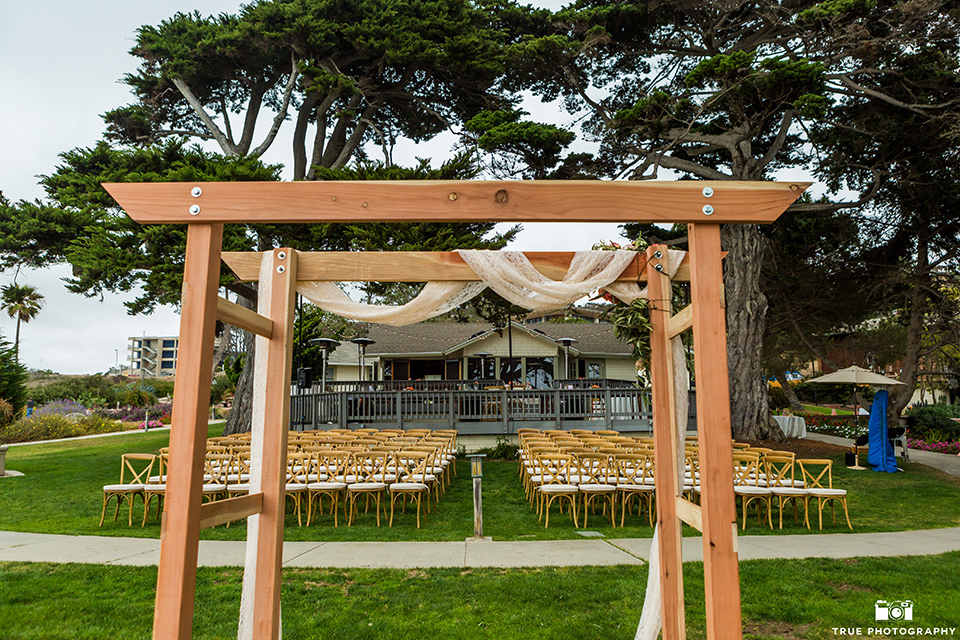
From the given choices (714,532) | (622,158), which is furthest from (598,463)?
(622,158)

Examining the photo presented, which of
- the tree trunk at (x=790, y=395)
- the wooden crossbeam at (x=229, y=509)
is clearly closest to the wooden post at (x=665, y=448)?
the wooden crossbeam at (x=229, y=509)

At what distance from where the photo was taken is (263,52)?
17438mm

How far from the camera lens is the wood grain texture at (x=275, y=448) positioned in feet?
12.4

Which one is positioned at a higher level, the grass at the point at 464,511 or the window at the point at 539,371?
the window at the point at 539,371

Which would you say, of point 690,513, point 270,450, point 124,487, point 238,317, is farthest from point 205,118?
point 690,513

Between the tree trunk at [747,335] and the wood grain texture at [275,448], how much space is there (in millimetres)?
17280

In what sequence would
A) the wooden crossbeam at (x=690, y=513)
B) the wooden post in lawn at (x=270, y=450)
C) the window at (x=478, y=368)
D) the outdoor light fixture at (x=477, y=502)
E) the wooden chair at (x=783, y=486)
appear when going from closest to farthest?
the wooden crossbeam at (x=690, y=513) → the wooden post in lawn at (x=270, y=450) → the outdoor light fixture at (x=477, y=502) → the wooden chair at (x=783, y=486) → the window at (x=478, y=368)

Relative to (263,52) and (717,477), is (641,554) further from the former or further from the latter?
(263,52)

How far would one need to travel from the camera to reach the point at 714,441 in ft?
10.7

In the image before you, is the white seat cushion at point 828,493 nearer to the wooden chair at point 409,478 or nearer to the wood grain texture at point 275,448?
the wooden chair at point 409,478

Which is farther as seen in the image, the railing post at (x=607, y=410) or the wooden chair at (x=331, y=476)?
the railing post at (x=607, y=410)

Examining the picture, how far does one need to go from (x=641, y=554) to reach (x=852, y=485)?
30.2 ft

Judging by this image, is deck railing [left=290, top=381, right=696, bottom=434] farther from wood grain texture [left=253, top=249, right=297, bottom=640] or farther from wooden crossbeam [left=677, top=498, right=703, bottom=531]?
wooden crossbeam [left=677, top=498, right=703, bottom=531]

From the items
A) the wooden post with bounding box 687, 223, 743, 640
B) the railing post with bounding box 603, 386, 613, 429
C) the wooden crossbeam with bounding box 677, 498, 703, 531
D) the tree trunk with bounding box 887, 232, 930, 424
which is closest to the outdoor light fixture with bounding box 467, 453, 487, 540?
the wooden crossbeam with bounding box 677, 498, 703, 531
